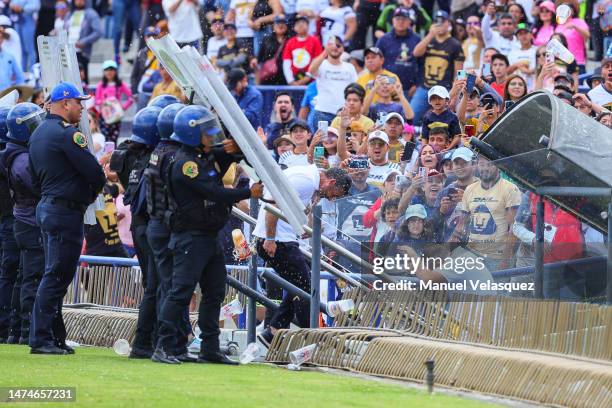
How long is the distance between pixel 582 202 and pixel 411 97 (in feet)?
28.9

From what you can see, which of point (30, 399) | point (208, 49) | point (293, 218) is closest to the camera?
point (30, 399)

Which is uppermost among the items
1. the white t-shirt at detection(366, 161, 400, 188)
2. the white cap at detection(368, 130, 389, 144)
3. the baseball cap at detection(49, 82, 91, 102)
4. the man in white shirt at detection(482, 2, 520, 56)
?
the man in white shirt at detection(482, 2, 520, 56)

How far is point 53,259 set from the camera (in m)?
11.5

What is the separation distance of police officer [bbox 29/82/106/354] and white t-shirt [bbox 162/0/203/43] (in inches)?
394

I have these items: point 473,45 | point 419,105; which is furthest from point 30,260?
point 473,45

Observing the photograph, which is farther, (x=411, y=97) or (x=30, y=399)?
(x=411, y=97)

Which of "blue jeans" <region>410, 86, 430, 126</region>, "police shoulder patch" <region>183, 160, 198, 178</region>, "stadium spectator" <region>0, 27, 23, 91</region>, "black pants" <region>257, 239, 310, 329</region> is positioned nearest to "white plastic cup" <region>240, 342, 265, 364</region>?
"black pants" <region>257, 239, 310, 329</region>

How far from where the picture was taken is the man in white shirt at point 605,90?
14422mm

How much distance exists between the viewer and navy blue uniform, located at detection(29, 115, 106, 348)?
11.4m

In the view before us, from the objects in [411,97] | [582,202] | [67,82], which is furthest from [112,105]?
[582,202]

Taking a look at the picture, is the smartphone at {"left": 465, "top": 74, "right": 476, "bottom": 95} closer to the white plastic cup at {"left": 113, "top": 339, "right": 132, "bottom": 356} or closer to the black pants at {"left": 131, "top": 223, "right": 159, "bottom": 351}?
the black pants at {"left": 131, "top": 223, "right": 159, "bottom": 351}

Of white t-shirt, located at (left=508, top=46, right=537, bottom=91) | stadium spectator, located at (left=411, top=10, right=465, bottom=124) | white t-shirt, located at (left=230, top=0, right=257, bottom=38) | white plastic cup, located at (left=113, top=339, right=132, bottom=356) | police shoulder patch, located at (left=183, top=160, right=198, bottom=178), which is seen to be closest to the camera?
police shoulder patch, located at (left=183, top=160, right=198, bottom=178)

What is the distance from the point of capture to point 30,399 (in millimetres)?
8578

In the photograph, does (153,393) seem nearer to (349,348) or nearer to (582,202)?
(349,348)
